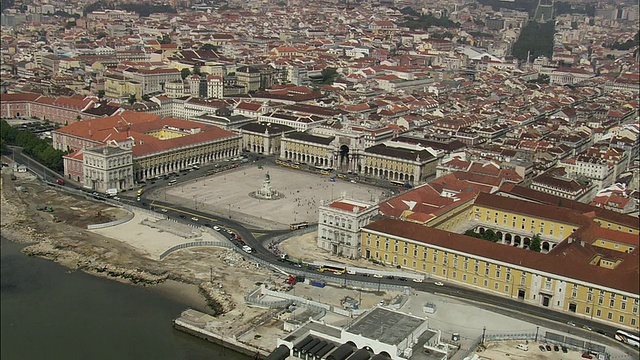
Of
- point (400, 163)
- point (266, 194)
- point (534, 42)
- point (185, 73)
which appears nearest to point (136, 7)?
point (185, 73)

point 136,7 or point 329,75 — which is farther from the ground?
point 136,7

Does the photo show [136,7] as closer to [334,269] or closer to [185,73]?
[185,73]

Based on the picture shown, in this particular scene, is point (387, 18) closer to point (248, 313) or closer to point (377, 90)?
point (377, 90)

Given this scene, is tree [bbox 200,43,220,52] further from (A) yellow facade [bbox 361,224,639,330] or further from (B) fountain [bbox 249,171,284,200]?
(A) yellow facade [bbox 361,224,639,330]

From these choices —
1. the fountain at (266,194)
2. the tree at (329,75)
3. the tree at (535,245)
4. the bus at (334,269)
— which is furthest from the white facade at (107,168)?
the tree at (329,75)

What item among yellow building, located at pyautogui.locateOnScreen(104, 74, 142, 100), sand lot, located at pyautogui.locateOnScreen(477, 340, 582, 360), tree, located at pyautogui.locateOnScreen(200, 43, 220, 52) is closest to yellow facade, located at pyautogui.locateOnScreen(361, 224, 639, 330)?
sand lot, located at pyautogui.locateOnScreen(477, 340, 582, 360)
